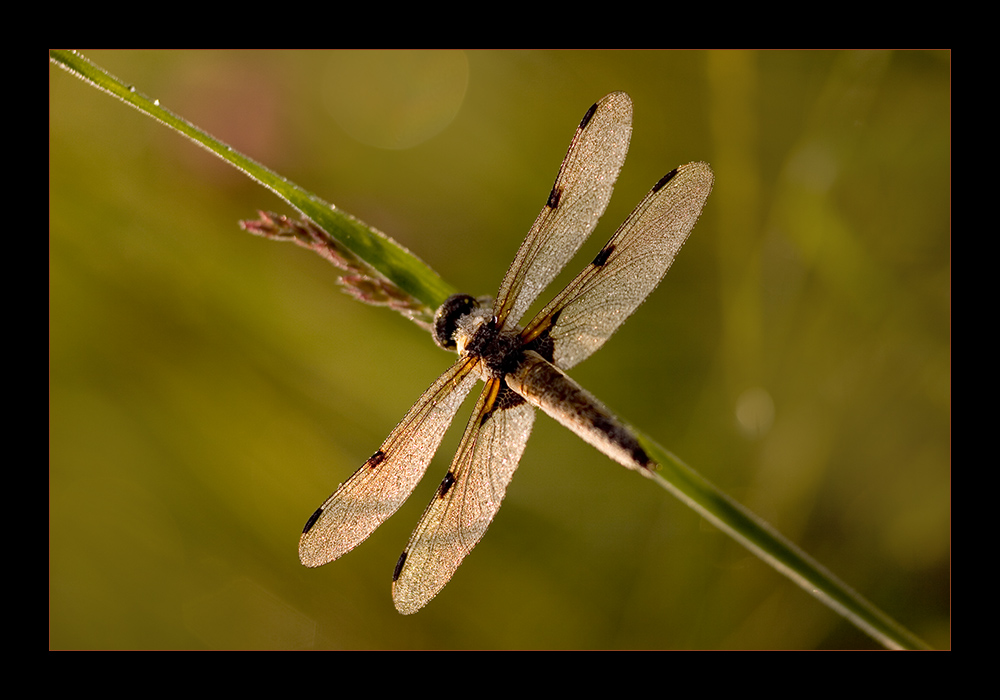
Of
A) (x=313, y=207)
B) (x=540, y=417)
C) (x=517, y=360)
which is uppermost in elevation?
(x=313, y=207)

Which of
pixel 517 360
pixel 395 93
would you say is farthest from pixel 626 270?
pixel 395 93

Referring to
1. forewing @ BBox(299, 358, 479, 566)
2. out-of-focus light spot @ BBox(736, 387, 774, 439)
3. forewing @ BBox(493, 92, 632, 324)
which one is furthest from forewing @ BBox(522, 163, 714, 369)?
out-of-focus light spot @ BBox(736, 387, 774, 439)

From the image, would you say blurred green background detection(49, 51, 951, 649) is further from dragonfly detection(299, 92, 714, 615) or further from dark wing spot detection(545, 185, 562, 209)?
dark wing spot detection(545, 185, 562, 209)

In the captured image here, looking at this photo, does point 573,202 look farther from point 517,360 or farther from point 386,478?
point 386,478

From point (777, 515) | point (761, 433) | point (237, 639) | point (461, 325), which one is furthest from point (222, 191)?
point (777, 515)

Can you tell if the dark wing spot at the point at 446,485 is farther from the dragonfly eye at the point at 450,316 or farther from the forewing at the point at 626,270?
the forewing at the point at 626,270

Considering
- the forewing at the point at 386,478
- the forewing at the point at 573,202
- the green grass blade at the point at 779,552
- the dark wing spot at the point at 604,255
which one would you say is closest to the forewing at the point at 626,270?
the dark wing spot at the point at 604,255

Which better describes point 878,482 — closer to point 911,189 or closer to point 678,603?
point 678,603
